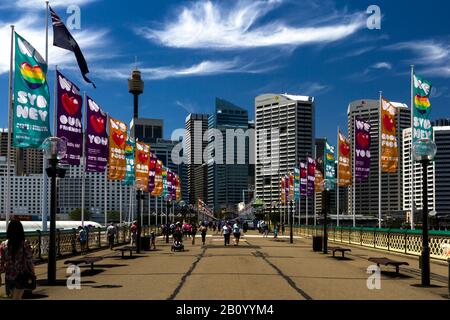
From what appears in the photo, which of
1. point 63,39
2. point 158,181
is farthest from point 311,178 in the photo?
point 63,39

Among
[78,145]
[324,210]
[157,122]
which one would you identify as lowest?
[324,210]

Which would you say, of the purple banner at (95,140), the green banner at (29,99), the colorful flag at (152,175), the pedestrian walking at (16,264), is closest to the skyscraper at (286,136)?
the colorful flag at (152,175)

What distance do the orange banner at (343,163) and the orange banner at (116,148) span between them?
14609 mm

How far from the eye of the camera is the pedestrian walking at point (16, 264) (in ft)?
38.8

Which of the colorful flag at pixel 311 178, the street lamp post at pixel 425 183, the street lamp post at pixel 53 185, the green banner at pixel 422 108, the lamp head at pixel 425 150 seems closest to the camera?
the street lamp post at pixel 425 183

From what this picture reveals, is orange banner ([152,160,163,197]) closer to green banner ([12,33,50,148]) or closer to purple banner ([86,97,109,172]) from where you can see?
purple banner ([86,97,109,172])

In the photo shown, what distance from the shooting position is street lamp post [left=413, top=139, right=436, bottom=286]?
16.1 meters

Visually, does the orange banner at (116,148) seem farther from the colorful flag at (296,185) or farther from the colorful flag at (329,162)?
the colorful flag at (296,185)

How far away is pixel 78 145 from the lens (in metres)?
24.6

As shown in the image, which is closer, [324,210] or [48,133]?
[48,133]

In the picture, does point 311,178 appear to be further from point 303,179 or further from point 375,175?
point 375,175
